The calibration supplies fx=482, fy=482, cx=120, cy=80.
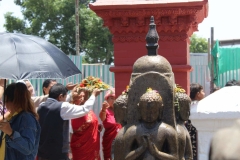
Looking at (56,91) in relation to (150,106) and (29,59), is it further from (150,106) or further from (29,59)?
(150,106)

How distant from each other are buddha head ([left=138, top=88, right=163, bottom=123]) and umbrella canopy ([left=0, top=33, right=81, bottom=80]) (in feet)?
2.47

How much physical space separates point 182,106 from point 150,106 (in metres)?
0.41

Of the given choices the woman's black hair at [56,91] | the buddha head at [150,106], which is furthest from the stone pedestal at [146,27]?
the buddha head at [150,106]

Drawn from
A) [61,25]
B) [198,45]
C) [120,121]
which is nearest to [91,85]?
[120,121]

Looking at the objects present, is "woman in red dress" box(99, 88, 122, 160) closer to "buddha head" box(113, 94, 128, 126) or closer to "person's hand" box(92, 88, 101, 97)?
"person's hand" box(92, 88, 101, 97)

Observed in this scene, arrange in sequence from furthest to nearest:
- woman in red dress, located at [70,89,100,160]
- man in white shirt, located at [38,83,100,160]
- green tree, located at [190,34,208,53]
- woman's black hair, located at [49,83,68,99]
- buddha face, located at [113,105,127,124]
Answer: green tree, located at [190,34,208,53], woman in red dress, located at [70,89,100,160], woman's black hair, located at [49,83,68,99], man in white shirt, located at [38,83,100,160], buddha face, located at [113,105,127,124]

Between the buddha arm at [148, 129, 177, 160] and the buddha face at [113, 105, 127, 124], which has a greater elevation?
the buddha face at [113, 105, 127, 124]

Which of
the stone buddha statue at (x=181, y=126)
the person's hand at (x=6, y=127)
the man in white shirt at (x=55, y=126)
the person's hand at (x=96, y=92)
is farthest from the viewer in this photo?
the person's hand at (x=96, y=92)

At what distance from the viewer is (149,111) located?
4301 mm

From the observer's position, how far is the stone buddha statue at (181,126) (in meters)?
4.43

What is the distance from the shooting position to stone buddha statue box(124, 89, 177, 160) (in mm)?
4270

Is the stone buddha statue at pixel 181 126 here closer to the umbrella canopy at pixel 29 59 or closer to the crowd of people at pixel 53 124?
the crowd of people at pixel 53 124

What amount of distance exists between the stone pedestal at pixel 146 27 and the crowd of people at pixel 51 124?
74 centimetres

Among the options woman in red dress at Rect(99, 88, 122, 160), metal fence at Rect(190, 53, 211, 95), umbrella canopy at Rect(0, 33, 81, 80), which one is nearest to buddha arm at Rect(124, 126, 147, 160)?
umbrella canopy at Rect(0, 33, 81, 80)
